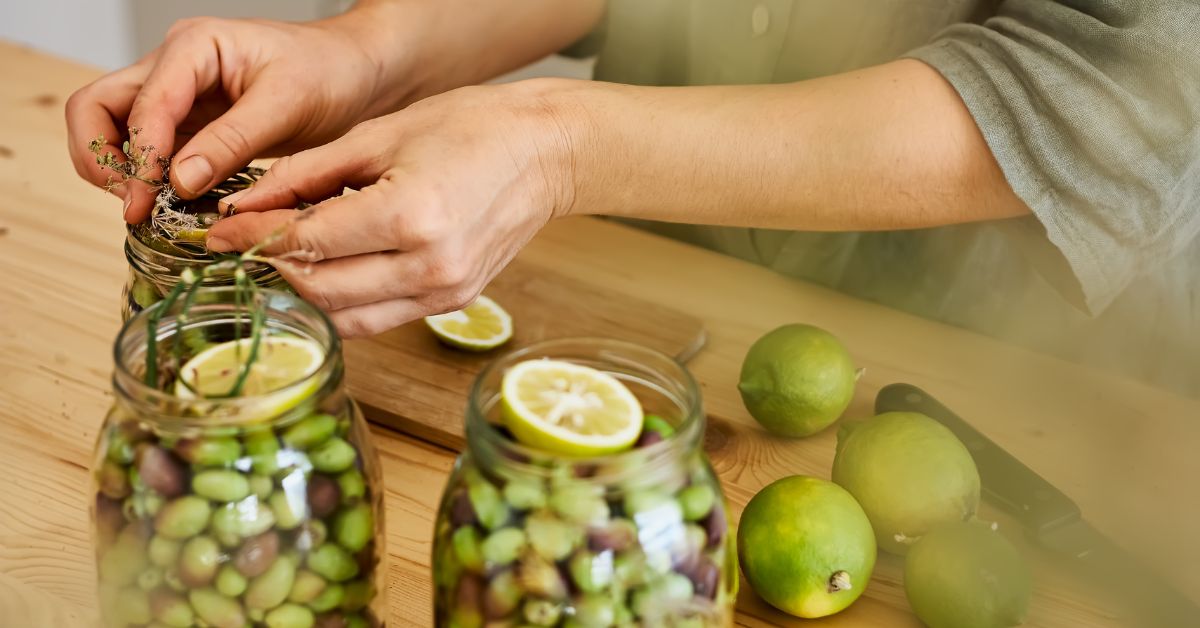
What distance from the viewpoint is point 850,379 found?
104 centimetres

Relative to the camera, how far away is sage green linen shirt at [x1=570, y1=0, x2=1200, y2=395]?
0.97 metres

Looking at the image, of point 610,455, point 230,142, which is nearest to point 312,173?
point 230,142

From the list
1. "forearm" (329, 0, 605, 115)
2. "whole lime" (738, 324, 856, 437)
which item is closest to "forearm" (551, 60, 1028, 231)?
"whole lime" (738, 324, 856, 437)

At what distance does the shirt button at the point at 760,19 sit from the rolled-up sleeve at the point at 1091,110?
40cm

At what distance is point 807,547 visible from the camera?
809 millimetres

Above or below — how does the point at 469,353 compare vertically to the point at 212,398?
below

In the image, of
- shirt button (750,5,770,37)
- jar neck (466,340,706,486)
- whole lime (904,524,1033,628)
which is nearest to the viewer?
jar neck (466,340,706,486)

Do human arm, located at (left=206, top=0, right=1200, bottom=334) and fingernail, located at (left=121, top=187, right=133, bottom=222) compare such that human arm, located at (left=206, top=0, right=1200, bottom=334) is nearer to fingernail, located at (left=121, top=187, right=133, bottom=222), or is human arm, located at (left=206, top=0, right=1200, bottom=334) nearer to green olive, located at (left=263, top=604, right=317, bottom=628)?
fingernail, located at (left=121, top=187, right=133, bottom=222)

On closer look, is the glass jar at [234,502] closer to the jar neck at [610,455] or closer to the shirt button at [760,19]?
the jar neck at [610,455]

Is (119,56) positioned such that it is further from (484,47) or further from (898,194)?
(898,194)

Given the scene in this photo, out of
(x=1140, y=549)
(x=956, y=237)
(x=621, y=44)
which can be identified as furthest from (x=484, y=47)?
(x=1140, y=549)

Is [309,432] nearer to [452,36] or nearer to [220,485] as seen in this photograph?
[220,485]

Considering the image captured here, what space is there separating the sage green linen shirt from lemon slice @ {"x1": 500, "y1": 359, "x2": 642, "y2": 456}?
0.52m

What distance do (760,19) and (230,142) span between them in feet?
2.39
